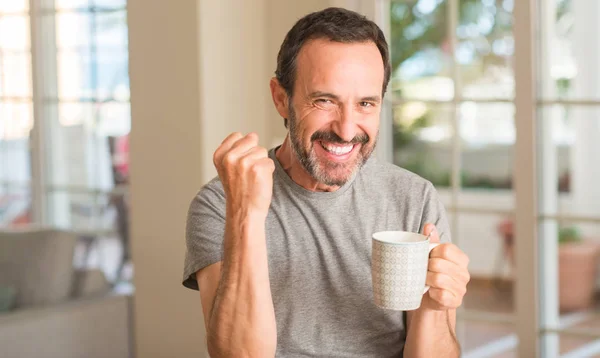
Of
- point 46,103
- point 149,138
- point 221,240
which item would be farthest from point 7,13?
point 221,240

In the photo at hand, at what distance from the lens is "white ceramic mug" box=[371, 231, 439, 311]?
1.50 meters

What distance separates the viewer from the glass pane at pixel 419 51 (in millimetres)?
4460

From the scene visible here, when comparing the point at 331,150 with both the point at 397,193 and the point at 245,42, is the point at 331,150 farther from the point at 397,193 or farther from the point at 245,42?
the point at 245,42

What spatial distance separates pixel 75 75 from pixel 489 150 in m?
4.91

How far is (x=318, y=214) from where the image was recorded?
193 cm

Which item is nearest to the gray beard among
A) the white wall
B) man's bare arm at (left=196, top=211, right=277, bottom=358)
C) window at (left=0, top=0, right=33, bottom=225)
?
man's bare arm at (left=196, top=211, right=277, bottom=358)

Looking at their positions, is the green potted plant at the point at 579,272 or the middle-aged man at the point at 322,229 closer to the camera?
the middle-aged man at the point at 322,229

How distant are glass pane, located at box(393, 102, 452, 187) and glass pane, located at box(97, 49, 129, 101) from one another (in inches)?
152

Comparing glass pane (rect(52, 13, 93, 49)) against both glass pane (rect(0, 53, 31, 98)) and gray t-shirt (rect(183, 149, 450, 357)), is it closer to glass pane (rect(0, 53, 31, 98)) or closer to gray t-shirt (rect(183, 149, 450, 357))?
glass pane (rect(0, 53, 31, 98))

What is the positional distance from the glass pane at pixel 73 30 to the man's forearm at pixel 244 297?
11.7 feet

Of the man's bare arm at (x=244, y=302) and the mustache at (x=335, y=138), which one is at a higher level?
the mustache at (x=335, y=138)

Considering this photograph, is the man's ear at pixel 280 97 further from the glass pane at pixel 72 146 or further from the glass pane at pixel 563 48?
the glass pane at pixel 72 146

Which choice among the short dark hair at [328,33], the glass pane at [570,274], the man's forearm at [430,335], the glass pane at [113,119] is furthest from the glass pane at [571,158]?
the glass pane at [113,119]

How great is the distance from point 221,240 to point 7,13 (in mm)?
3926
